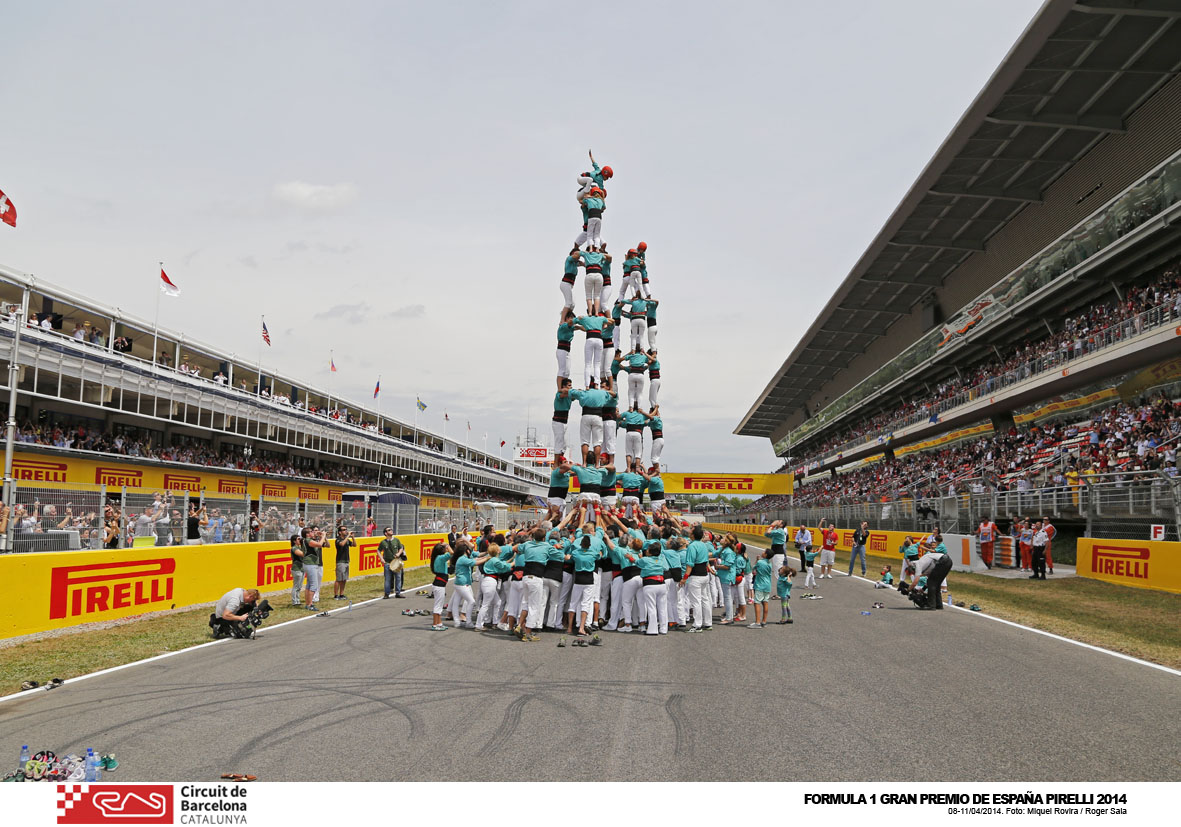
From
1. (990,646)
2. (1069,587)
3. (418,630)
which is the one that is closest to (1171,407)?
(1069,587)

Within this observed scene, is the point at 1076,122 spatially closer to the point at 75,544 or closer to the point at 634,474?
the point at 634,474

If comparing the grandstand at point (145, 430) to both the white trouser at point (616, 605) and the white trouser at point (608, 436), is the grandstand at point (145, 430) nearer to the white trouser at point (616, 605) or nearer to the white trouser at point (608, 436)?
the white trouser at point (608, 436)

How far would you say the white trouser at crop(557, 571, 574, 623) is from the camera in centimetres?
1359

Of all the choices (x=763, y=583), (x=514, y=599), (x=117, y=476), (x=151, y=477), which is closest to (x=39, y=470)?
(x=117, y=476)

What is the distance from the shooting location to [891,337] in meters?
56.1

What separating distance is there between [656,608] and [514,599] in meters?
2.51

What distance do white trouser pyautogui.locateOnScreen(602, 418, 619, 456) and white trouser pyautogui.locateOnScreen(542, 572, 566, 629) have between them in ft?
13.7

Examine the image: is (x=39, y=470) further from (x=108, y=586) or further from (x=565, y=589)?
(x=565, y=589)

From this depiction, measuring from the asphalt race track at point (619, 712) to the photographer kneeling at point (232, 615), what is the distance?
0.35m

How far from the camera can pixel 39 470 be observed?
2603 centimetres

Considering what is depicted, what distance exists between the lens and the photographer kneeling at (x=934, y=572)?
52.4 ft

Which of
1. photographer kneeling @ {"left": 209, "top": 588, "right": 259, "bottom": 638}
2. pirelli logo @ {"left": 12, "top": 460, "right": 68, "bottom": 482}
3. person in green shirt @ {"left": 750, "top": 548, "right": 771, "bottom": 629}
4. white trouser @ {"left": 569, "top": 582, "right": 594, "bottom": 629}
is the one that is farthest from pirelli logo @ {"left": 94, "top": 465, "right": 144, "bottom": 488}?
person in green shirt @ {"left": 750, "top": 548, "right": 771, "bottom": 629}

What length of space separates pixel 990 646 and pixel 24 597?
14.9m

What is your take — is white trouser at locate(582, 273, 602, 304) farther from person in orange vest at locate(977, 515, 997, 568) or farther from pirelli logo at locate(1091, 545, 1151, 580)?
person in orange vest at locate(977, 515, 997, 568)
